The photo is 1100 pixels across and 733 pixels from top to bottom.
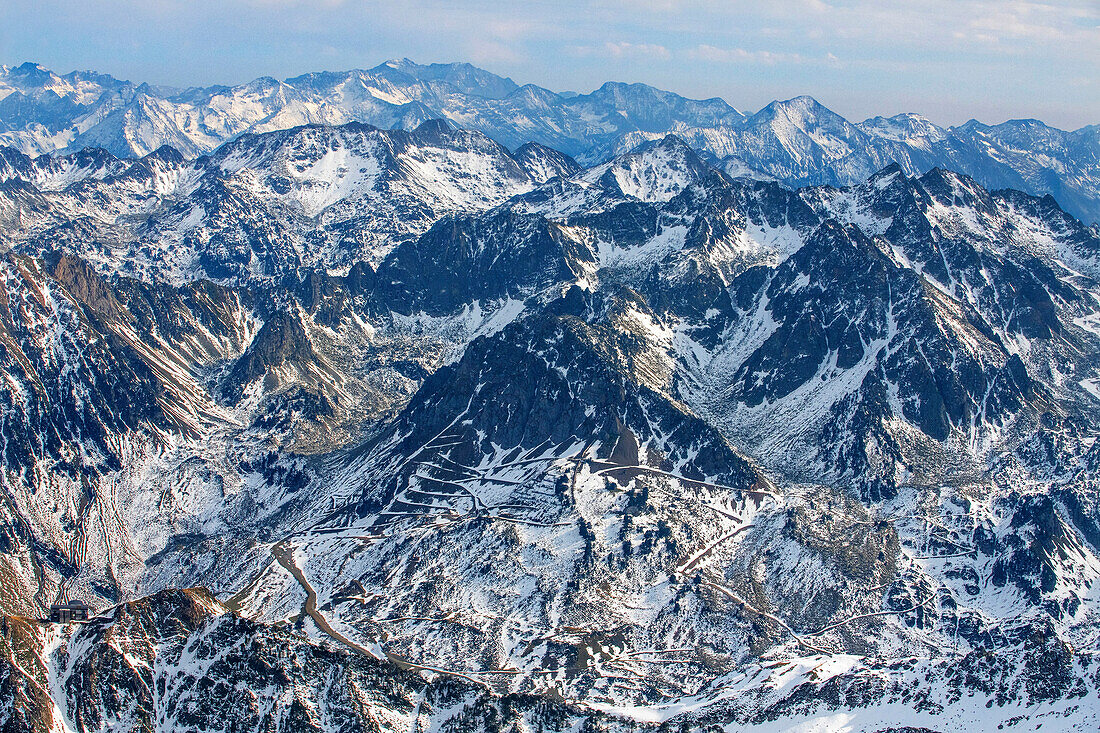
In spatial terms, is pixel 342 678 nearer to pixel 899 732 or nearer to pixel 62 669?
pixel 62 669

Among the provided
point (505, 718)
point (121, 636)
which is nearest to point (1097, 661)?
point (505, 718)

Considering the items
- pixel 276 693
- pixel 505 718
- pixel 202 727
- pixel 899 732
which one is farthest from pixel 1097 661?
pixel 202 727

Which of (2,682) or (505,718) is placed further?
(505,718)

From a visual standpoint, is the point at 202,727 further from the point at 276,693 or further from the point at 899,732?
the point at 899,732

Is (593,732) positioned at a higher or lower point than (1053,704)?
lower

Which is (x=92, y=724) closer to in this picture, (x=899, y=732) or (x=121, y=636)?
(x=121, y=636)

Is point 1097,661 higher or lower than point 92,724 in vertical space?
higher

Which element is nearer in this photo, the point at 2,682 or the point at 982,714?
the point at 2,682

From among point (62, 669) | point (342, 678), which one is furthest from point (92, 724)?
point (342, 678)
